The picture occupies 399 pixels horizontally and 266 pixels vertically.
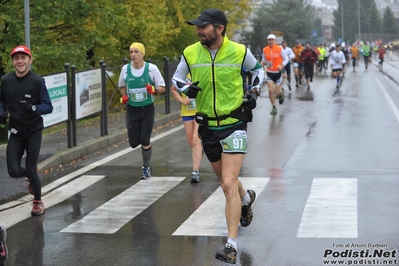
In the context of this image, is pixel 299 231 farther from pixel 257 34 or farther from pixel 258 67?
pixel 257 34

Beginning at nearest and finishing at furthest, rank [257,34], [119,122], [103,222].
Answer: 1. [103,222]
2. [119,122]
3. [257,34]

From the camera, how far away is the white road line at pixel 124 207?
8.30 m

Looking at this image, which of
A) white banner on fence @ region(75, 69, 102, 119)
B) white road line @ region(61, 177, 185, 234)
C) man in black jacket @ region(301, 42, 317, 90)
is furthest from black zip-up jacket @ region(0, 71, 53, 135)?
man in black jacket @ region(301, 42, 317, 90)

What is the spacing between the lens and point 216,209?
9062mm

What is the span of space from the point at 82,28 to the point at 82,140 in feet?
28.5

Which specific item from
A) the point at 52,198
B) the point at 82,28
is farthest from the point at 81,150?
the point at 82,28

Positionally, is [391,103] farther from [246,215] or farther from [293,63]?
[246,215]

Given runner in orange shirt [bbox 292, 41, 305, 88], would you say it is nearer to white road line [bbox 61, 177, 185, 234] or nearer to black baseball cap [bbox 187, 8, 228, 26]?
white road line [bbox 61, 177, 185, 234]

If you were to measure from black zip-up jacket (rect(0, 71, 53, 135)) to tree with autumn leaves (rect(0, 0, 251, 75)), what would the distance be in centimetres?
1168

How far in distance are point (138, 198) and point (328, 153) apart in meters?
4.52

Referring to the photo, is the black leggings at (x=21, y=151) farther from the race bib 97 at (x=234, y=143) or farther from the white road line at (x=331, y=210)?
the white road line at (x=331, y=210)

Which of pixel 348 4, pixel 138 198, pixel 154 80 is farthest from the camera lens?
pixel 348 4

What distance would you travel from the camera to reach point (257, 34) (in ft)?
212

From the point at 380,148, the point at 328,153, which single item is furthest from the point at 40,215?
the point at 380,148
